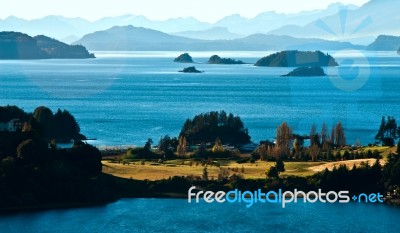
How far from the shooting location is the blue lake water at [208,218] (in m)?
31.8

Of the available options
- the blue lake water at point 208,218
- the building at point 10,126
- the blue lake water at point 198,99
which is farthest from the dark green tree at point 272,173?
the blue lake water at point 198,99

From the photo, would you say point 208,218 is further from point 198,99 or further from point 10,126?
point 198,99

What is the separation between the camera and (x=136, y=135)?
6262 centimetres

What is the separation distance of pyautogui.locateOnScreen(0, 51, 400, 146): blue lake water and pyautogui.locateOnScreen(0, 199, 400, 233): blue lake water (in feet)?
74.9

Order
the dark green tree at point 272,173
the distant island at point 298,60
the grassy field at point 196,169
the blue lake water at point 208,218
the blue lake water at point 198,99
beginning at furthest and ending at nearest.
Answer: the distant island at point 298,60, the blue lake water at point 198,99, the grassy field at point 196,169, the dark green tree at point 272,173, the blue lake water at point 208,218

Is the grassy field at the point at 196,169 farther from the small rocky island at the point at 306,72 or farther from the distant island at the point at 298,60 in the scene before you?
the distant island at the point at 298,60

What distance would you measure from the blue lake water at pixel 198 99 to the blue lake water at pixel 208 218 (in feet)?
74.9

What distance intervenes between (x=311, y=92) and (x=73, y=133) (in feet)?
176

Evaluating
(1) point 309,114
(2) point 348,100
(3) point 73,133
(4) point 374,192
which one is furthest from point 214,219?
(2) point 348,100

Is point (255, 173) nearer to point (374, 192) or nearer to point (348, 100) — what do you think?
point (374, 192)

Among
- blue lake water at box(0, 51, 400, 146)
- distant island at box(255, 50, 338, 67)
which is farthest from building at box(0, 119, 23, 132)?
distant island at box(255, 50, 338, 67)

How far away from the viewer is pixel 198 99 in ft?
315

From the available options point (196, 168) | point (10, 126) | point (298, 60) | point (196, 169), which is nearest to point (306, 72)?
point (298, 60)

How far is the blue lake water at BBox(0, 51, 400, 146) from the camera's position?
68.4 metres
